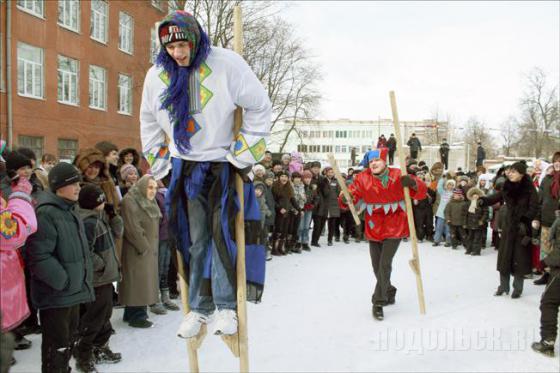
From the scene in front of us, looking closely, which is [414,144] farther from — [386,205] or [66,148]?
[386,205]

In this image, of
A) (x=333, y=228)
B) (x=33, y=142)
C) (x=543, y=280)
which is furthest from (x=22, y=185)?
(x=33, y=142)

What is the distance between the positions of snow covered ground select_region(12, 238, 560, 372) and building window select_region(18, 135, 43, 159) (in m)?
13.8

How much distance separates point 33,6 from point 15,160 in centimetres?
1746

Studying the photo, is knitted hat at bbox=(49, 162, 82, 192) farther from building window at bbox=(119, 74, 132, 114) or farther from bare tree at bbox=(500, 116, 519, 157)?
bare tree at bbox=(500, 116, 519, 157)

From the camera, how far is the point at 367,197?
7.34 m

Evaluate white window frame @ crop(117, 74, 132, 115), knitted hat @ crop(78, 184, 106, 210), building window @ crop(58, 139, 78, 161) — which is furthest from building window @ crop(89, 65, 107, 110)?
knitted hat @ crop(78, 184, 106, 210)

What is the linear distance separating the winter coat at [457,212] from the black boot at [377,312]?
6.83 m

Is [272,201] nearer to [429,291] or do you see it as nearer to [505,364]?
[429,291]

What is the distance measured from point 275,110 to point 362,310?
2749 cm

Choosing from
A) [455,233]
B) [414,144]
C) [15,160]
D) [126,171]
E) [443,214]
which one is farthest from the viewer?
[414,144]

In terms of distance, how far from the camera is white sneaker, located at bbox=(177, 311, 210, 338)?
319cm

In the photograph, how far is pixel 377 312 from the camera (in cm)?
699

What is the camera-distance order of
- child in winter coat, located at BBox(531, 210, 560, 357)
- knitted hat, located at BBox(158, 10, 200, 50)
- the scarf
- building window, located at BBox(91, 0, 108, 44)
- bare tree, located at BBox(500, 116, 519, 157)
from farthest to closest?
bare tree, located at BBox(500, 116, 519, 157) < building window, located at BBox(91, 0, 108, 44) < the scarf < child in winter coat, located at BBox(531, 210, 560, 357) < knitted hat, located at BBox(158, 10, 200, 50)

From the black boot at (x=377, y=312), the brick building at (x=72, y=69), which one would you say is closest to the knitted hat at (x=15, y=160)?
the black boot at (x=377, y=312)
